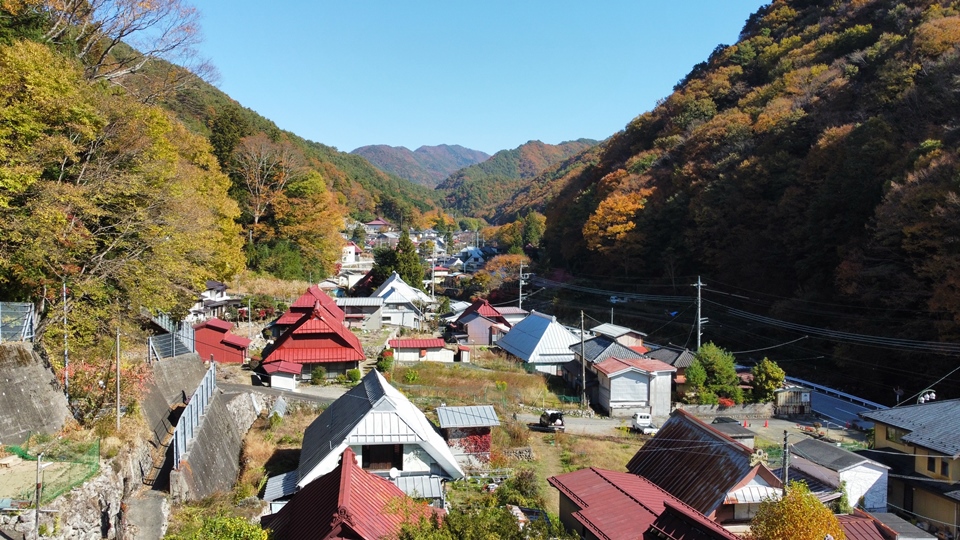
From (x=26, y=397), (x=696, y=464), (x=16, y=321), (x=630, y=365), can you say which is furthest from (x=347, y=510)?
(x=630, y=365)

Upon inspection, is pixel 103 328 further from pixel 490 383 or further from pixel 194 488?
pixel 490 383

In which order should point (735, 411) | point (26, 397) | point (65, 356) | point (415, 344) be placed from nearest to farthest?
point (26, 397)
point (65, 356)
point (735, 411)
point (415, 344)

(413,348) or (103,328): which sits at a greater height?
(103,328)

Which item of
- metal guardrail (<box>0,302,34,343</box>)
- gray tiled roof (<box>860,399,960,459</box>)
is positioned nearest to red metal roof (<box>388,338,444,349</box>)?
gray tiled roof (<box>860,399,960,459</box>)

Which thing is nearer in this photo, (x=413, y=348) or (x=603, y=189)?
(x=413, y=348)

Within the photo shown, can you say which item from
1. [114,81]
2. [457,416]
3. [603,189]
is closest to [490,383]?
[457,416]

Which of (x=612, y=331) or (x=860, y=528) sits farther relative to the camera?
(x=612, y=331)

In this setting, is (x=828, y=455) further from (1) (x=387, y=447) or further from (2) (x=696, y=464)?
(1) (x=387, y=447)
